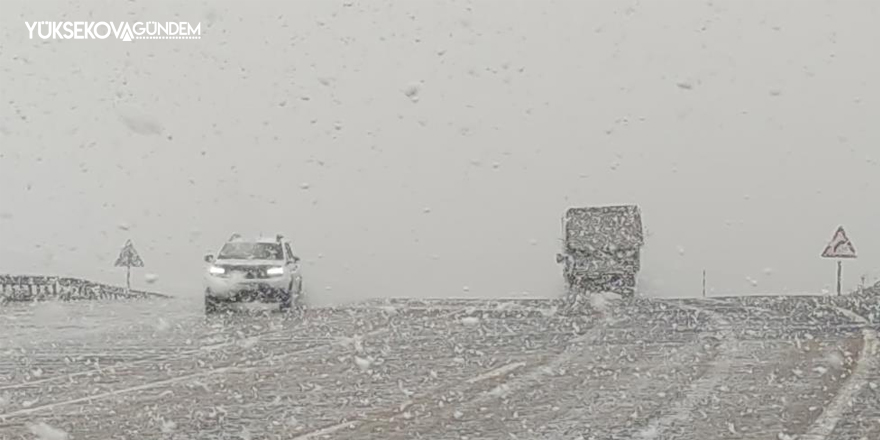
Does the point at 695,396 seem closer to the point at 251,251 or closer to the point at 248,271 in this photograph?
the point at 248,271

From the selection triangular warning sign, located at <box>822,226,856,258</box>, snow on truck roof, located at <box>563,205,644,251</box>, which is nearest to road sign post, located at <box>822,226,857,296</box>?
triangular warning sign, located at <box>822,226,856,258</box>

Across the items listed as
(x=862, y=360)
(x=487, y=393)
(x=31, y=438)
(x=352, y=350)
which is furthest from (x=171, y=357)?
(x=862, y=360)

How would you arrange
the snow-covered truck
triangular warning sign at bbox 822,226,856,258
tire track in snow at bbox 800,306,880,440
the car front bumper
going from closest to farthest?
tire track in snow at bbox 800,306,880,440
the car front bumper
triangular warning sign at bbox 822,226,856,258
the snow-covered truck

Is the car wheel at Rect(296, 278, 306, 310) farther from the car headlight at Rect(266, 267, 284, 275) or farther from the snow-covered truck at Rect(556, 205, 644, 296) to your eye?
the snow-covered truck at Rect(556, 205, 644, 296)

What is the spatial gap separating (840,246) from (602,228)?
7644mm

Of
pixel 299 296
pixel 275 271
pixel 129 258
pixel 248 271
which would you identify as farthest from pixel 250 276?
pixel 129 258

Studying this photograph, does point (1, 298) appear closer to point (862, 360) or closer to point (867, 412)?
point (862, 360)

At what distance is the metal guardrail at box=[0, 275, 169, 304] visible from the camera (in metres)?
34.7

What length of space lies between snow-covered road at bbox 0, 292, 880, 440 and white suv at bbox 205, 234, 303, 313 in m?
3.62

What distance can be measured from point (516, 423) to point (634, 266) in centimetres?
2926

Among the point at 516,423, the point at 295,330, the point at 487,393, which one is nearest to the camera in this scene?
the point at 516,423

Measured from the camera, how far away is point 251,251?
2534 cm

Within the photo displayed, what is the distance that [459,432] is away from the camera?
8.18 m

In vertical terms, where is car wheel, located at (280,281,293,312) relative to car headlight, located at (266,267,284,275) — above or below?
below
